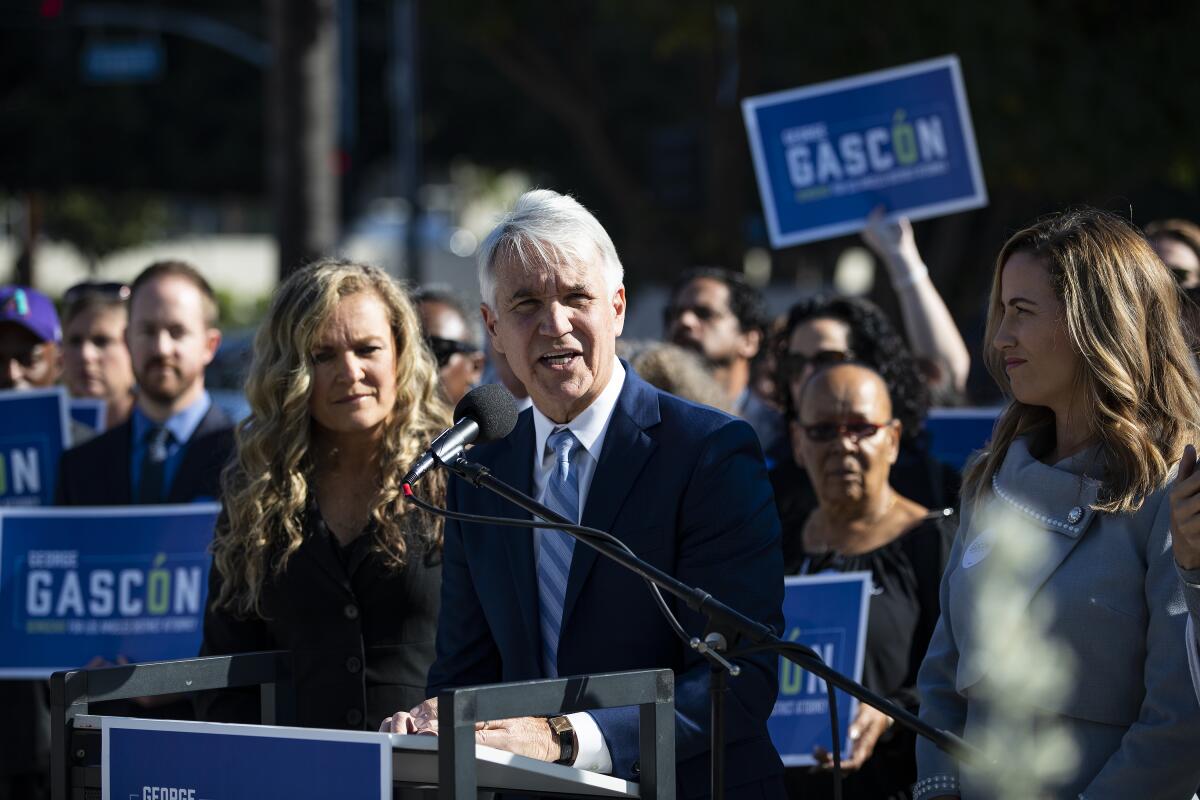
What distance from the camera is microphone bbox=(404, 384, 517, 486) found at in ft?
9.61

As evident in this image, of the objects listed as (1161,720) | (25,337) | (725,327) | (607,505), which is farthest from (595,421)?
(25,337)

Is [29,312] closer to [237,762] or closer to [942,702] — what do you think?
[237,762]

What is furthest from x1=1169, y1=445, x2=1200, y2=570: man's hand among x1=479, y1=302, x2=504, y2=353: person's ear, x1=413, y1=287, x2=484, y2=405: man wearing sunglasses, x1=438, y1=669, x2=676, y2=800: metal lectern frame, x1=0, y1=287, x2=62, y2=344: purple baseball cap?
x1=0, y1=287, x2=62, y2=344: purple baseball cap

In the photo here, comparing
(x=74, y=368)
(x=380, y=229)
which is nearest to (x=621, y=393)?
(x=74, y=368)

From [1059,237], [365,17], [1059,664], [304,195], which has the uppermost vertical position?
[365,17]

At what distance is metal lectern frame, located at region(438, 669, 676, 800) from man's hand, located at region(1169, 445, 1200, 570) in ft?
3.09

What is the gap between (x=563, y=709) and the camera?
2.76 meters

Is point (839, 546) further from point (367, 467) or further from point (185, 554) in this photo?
point (185, 554)

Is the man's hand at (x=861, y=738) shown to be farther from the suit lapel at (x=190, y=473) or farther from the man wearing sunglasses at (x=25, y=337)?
the man wearing sunglasses at (x=25, y=337)

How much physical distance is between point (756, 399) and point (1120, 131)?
26.0ft

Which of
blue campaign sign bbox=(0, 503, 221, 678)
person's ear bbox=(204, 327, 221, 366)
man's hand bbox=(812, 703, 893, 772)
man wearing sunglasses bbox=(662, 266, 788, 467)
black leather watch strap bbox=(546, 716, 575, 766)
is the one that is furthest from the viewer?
man wearing sunglasses bbox=(662, 266, 788, 467)

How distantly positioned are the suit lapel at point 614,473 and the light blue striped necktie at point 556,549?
0.04 metres

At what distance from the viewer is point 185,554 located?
17.0ft

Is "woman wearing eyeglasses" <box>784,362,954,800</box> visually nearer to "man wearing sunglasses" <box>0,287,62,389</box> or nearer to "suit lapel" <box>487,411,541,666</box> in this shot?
"suit lapel" <box>487,411,541,666</box>
